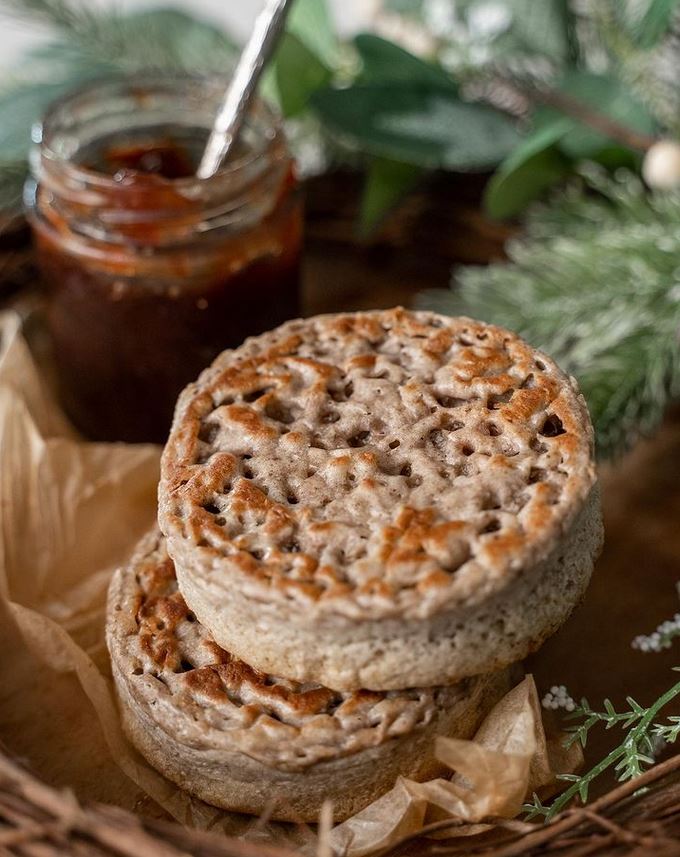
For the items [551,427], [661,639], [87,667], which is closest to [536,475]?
[551,427]

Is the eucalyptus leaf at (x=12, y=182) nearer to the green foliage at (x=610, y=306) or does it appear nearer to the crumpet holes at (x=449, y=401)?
the green foliage at (x=610, y=306)

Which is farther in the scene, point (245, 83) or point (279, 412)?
point (245, 83)

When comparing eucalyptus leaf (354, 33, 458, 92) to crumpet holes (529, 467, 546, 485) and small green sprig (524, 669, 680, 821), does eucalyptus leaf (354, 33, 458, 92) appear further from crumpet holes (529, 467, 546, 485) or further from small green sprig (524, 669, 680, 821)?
small green sprig (524, 669, 680, 821)

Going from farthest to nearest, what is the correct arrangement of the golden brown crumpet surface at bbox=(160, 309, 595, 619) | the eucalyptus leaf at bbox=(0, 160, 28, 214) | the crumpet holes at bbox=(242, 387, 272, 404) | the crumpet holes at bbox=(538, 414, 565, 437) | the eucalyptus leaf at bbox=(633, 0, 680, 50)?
1. the eucalyptus leaf at bbox=(0, 160, 28, 214)
2. the eucalyptus leaf at bbox=(633, 0, 680, 50)
3. the crumpet holes at bbox=(242, 387, 272, 404)
4. the crumpet holes at bbox=(538, 414, 565, 437)
5. the golden brown crumpet surface at bbox=(160, 309, 595, 619)

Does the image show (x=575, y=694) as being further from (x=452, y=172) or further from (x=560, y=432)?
(x=452, y=172)

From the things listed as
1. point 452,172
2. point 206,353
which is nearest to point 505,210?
point 452,172

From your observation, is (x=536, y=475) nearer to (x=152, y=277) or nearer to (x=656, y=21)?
(x=152, y=277)

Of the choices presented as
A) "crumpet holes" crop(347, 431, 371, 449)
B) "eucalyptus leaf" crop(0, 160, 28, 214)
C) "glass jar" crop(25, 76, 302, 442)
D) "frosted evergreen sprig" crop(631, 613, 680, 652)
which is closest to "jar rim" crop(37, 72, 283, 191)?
"glass jar" crop(25, 76, 302, 442)
